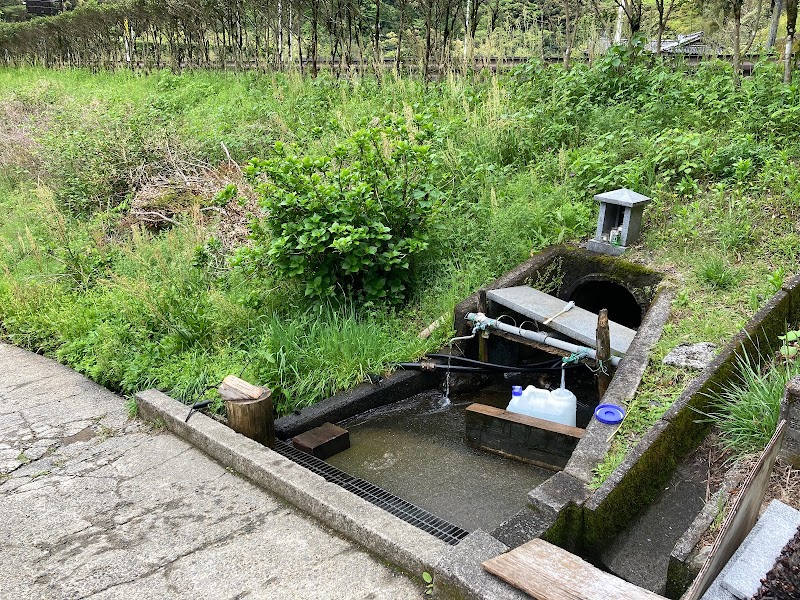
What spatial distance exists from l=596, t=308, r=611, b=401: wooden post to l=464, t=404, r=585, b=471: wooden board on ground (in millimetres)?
491

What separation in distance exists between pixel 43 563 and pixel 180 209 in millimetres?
6136

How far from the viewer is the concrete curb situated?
3.18m

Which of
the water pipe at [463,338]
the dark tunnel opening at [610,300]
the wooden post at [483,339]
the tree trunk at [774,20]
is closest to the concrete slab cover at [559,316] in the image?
the wooden post at [483,339]

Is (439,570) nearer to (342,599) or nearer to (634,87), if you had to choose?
(342,599)

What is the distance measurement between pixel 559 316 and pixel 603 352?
73 centimetres

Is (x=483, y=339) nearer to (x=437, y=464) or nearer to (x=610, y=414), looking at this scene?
(x=437, y=464)

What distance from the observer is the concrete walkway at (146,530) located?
314 cm

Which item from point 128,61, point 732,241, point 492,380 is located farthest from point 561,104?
point 128,61

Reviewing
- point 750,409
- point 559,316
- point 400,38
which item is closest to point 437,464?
point 559,316

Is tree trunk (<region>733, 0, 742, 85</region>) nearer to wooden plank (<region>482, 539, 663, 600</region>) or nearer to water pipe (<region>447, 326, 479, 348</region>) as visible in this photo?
water pipe (<region>447, 326, 479, 348</region>)

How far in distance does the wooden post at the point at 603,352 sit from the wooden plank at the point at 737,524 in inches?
72.6

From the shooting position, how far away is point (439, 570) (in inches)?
113

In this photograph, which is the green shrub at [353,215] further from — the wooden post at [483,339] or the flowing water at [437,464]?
the flowing water at [437,464]

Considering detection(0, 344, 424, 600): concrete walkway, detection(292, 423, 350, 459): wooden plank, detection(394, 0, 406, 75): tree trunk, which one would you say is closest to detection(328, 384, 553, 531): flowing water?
detection(292, 423, 350, 459): wooden plank
